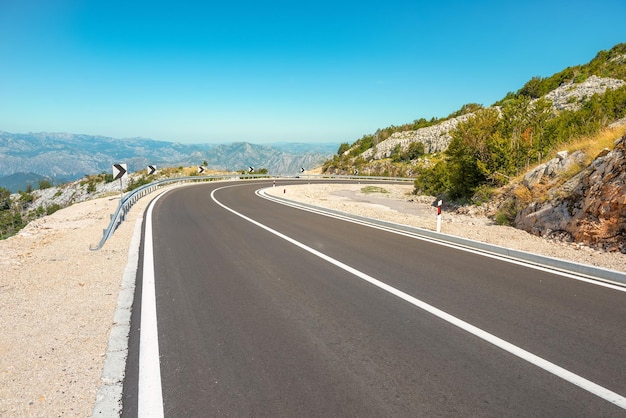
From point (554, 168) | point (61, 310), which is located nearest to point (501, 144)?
point (554, 168)

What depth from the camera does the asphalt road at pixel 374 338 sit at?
3.00 m

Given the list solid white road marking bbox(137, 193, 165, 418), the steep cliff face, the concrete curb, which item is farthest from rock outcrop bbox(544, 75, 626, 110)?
the concrete curb

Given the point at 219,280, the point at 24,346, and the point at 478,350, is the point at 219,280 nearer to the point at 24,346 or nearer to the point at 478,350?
the point at 24,346

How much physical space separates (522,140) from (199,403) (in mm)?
22061

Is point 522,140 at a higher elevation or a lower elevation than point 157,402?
higher

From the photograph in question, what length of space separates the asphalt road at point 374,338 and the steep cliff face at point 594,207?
3274 millimetres

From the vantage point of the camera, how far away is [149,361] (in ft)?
12.1

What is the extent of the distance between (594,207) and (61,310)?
11.4 metres

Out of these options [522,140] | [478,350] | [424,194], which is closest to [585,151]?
[522,140]

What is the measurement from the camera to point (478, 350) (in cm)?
381

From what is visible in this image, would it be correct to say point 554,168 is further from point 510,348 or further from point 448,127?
point 448,127

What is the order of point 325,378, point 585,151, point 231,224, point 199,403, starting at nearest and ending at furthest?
point 199,403 → point 325,378 → point 585,151 → point 231,224

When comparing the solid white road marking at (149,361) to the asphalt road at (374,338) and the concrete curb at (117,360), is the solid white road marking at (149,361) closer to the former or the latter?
the asphalt road at (374,338)

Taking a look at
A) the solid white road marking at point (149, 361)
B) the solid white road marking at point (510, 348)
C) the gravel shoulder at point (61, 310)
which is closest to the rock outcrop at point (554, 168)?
the gravel shoulder at point (61, 310)
